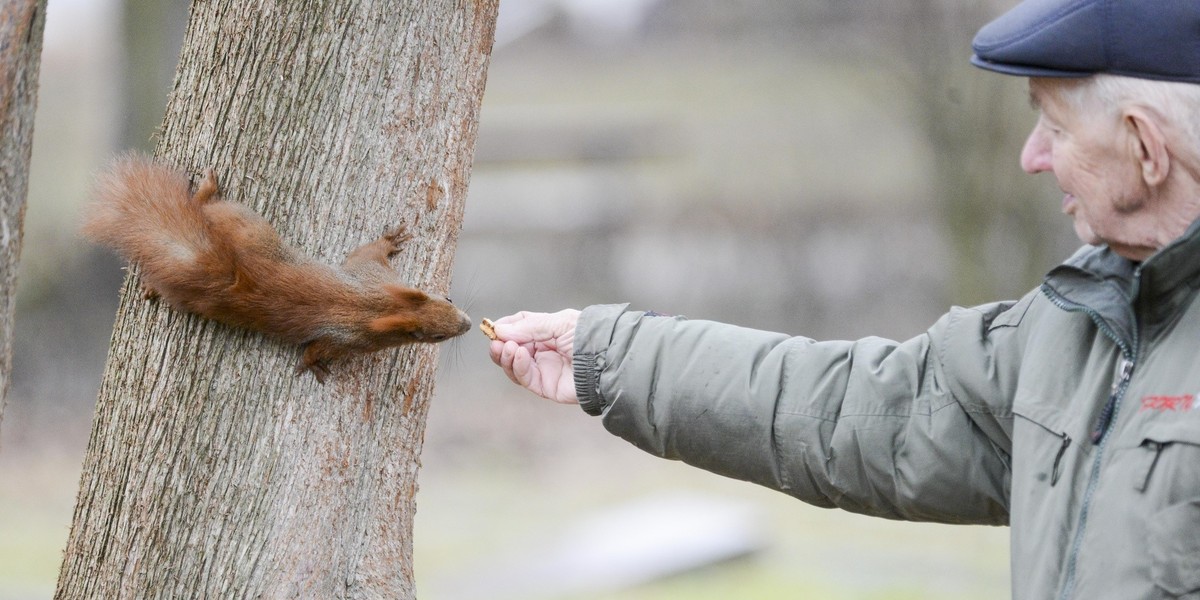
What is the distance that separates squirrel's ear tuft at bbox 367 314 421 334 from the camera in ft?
7.34

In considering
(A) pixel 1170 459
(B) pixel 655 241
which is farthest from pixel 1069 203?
(B) pixel 655 241

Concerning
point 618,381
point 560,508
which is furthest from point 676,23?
point 618,381

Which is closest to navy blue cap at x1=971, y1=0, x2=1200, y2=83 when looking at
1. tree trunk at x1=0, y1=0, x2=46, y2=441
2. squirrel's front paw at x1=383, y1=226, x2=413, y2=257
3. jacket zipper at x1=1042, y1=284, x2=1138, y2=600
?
jacket zipper at x1=1042, y1=284, x2=1138, y2=600

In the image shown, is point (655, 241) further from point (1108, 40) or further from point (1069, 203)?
point (1108, 40)

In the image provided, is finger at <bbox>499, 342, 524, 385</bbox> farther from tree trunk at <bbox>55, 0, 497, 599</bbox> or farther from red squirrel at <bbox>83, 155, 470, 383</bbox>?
tree trunk at <bbox>55, 0, 497, 599</bbox>

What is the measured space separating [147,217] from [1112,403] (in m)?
1.88

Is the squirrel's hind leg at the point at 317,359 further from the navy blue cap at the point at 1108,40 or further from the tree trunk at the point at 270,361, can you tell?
the navy blue cap at the point at 1108,40

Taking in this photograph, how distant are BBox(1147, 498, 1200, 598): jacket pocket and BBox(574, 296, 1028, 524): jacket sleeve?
17.8 inches

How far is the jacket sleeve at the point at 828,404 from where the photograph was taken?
A: 7.13 ft

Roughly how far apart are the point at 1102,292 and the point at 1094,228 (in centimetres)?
12

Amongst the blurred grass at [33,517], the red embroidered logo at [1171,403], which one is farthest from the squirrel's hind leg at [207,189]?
the blurred grass at [33,517]

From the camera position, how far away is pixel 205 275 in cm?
214

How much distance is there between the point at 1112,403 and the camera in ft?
5.88

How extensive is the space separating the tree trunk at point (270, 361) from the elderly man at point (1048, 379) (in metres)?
0.56
